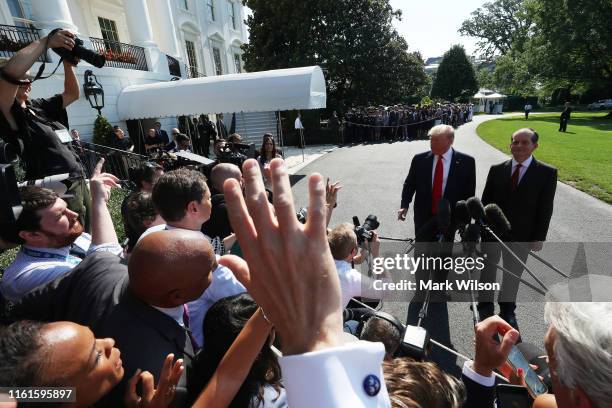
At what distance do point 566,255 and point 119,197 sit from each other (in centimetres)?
802

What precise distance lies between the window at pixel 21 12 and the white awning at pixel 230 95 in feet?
12.4

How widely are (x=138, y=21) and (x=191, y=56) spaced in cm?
815

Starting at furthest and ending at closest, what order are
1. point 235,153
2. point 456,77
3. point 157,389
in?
1. point 456,77
2. point 235,153
3. point 157,389

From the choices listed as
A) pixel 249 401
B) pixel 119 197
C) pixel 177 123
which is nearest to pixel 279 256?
pixel 249 401

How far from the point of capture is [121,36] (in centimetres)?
1767

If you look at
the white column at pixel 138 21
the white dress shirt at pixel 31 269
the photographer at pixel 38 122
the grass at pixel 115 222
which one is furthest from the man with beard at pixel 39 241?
the white column at pixel 138 21

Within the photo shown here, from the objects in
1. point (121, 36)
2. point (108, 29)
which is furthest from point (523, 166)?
point (121, 36)

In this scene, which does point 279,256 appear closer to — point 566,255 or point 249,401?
point 249,401

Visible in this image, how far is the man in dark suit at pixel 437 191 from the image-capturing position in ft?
11.9

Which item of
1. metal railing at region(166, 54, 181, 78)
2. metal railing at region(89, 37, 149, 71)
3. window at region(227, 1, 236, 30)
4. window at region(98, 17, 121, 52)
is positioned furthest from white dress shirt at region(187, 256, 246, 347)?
window at region(227, 1, 236, 30)

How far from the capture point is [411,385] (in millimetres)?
1227

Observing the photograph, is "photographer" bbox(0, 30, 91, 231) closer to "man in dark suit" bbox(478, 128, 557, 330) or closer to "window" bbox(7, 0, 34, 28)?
"man in dark suit" bbox(478, 128, 557, 330)

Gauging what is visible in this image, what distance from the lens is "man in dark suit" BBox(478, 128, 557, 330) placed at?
332 centimetres

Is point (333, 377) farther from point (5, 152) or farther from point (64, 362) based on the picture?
point (5, 152)
